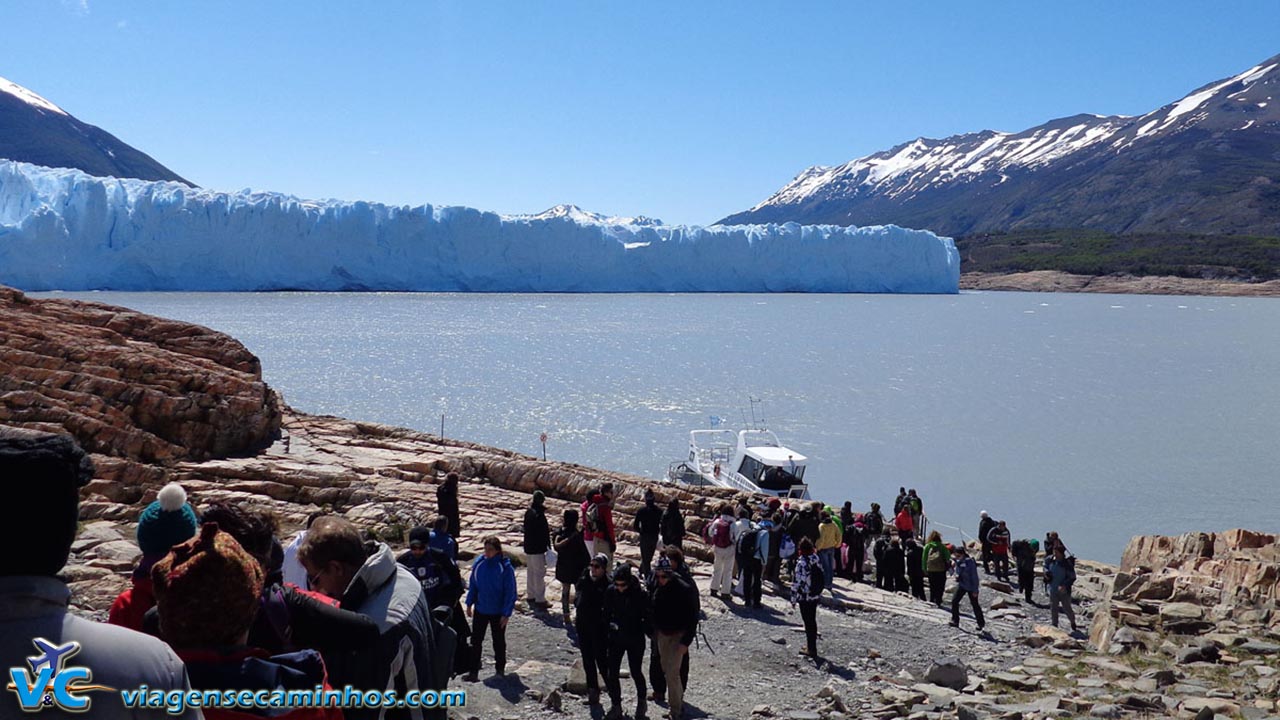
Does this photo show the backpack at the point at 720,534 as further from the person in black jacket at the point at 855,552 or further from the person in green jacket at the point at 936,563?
the person in black jacket at the point at 855,552

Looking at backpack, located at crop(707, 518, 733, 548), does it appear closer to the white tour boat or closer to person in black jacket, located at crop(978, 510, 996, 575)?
person in black jacket, located at crop(978, 510, 996, 575)

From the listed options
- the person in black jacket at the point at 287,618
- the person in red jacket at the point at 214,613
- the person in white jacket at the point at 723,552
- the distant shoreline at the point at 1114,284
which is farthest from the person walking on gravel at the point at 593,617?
the distant shoreline at the point at 1114,284

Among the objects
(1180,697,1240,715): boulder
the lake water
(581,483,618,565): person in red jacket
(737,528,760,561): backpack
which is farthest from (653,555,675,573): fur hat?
the lake water

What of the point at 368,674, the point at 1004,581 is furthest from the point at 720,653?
the point at 1004,581

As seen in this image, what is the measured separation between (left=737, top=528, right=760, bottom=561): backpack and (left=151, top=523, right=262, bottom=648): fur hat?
7.71 meters

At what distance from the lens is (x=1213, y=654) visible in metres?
8.65

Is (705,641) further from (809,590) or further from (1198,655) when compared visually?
(1198,655)

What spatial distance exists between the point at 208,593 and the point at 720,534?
7.70 m

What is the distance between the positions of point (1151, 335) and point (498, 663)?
69161 mm

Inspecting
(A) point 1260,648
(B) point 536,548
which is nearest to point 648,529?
(B) point 536,548

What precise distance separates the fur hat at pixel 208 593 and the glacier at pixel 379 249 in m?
72.4

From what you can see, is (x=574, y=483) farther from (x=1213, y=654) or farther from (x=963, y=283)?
(x=963, y=283)

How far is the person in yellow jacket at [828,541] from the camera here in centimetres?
1051

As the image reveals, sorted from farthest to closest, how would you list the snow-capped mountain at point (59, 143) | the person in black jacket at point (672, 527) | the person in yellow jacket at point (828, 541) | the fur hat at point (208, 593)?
1. the snow-capped mountain at point (59, 143)
2. the person in yellow jacket at point (828, 541)
3. the person in black jacket at point (672, 527)
4. the fur hat at point (208, 593)
